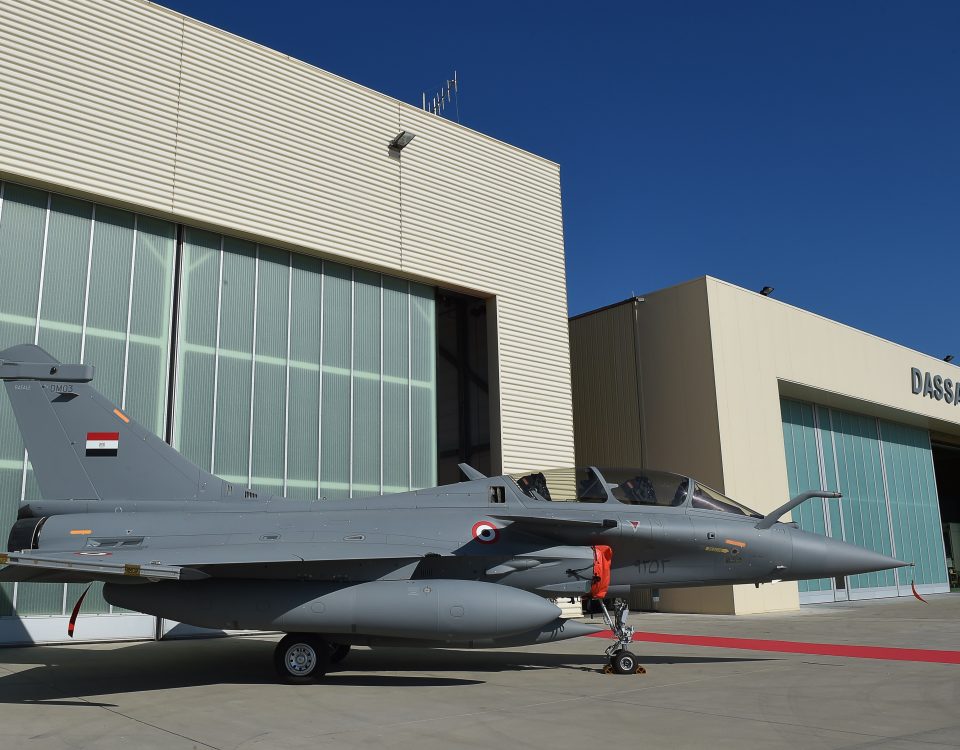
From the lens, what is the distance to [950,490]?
46.6m

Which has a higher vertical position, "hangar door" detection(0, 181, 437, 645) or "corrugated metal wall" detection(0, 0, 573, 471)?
"corrugated metal wall" detection(0, 0, 573, 471)

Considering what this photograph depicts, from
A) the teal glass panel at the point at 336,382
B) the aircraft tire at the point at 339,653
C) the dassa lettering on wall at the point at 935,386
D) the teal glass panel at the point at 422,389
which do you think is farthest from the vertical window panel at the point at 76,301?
the dassa lettering on wall at the point at 935,386

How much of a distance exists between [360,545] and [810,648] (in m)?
7.11

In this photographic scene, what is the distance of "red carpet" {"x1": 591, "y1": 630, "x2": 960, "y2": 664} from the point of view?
10042mm

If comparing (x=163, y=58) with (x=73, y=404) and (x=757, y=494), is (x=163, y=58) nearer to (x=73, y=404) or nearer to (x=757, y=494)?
(x=73, y=404)

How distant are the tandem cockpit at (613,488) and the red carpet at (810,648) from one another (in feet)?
9.34

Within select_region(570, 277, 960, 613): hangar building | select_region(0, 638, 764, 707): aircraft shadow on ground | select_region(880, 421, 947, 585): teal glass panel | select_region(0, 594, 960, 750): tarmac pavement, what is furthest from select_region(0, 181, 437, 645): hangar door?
select_region(880, 421, 947, 585): teal glass panel

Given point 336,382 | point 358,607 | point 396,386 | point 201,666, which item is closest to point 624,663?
point 358,607

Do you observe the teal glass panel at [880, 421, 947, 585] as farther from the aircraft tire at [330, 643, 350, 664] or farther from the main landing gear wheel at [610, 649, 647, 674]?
the aircraft tire at [330, 643, 350, 664]

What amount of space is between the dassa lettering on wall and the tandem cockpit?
22665 millimetres

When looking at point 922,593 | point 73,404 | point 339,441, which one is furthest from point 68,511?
point 922,593

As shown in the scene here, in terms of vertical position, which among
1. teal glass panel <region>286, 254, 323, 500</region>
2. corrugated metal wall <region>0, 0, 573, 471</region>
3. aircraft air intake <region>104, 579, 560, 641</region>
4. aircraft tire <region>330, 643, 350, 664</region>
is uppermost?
corrugated metal wall <region>0, 0, 573, 471</region>

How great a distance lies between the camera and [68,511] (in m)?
8.98

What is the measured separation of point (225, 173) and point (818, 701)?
12.5 meters
